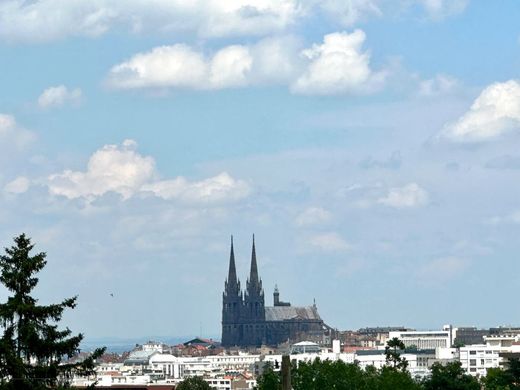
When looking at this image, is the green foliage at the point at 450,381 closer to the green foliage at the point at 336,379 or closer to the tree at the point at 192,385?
the green foliage at the point at 336,379

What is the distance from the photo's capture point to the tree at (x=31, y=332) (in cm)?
4941

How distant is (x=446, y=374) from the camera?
458 ft

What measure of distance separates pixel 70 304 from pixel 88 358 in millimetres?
1705

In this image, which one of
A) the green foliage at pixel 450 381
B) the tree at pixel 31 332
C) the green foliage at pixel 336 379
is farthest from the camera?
the green foliage at pixel 450 381

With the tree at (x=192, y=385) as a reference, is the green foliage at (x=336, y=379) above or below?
below

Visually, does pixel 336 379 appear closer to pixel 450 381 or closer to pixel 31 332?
pixel 450 381

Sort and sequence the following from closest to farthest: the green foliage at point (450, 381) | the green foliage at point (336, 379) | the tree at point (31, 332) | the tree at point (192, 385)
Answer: the tree at point (31, 332), the green foliage at point (336, 379), the green foliage at point (450, 381), the tree at point (192, 385)

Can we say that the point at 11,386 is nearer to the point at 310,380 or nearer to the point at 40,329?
the point at 40,329

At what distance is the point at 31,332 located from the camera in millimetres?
49438

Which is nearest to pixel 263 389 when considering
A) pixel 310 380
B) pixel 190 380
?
pixel 310 380

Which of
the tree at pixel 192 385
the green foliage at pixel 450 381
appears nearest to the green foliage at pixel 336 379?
the green foliage at pixel 450 381

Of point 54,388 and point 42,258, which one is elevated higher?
point 42,258

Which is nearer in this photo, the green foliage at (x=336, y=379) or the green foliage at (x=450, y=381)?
the green foliage at (x=336, y=379)

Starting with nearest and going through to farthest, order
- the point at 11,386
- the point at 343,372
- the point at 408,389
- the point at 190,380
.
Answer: the point at 11,386 < the point at 408,389 < the point at 343,372 < the point at 190,380
